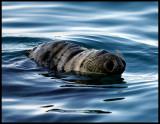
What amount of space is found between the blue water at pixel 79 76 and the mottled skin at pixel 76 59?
0.49ft

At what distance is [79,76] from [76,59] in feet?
0.97

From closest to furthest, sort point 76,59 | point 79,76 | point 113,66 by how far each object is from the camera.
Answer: point 113,66 < point 79,76 < point 76,59

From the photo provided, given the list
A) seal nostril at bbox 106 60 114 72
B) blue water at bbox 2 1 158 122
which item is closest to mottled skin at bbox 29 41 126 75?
seal nostril at bbox 106 60 114 72

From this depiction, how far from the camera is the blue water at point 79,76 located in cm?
490

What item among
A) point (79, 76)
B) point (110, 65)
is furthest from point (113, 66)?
point (79, 76)

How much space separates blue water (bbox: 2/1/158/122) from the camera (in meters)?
4.90

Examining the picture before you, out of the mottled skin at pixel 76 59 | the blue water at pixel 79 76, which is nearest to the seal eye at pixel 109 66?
the mottled skin at pixel 76 59

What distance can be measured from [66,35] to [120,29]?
6.29ft

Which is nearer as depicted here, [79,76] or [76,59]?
[79,76]

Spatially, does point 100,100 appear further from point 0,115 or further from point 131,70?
point 131,70

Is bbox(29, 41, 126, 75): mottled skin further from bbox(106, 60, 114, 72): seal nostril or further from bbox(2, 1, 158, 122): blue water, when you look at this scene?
bbox(2, 1, 158, 122): blue water

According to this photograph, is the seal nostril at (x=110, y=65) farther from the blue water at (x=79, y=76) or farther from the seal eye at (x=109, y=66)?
the blue water at (x=79, y=76)

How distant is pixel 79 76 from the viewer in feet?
21.2

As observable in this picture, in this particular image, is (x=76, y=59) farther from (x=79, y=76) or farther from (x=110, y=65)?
(x=110, y=65)
